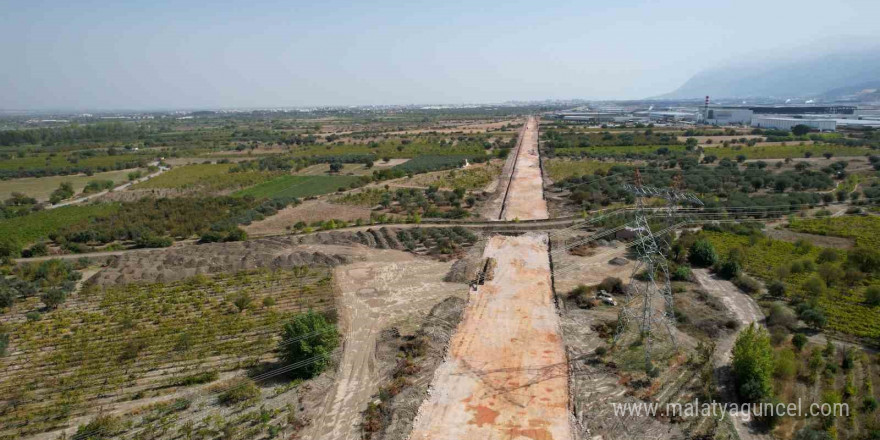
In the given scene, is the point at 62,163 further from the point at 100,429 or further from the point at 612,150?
the point at 612,150

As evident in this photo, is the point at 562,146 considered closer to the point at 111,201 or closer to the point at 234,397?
the point at 111,201

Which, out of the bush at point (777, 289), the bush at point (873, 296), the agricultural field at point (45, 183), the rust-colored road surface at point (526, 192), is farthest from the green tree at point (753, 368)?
the agricultural field at point (45, 183)

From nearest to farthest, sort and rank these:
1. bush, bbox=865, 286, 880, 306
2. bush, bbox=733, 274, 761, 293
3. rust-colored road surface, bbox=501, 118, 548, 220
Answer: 1. bush, bbox=865, 286, 880, 306
2. bush, bbox=733, 274, 761, 293
3. rust-colored road surface, bbox=501, 118, 548, 220

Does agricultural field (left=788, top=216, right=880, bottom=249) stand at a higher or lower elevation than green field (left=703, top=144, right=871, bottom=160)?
lower

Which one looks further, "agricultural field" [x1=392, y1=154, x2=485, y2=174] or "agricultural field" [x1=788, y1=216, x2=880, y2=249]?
"agricultural field" [x1=392, y1=154, x2=485, y2=174]

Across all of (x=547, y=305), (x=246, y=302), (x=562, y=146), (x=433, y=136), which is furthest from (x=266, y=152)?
(x=547, y=305)

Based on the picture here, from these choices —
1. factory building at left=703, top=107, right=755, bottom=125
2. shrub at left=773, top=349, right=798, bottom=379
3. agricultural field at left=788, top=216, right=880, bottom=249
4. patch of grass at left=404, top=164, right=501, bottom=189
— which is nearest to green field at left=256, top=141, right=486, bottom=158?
patch of grass at left=404, top=164, right=501, bottom=189

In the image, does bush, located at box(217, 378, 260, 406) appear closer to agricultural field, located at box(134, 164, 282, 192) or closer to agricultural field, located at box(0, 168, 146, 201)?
agricultural field, located at box(134, 164, 282, 192)
